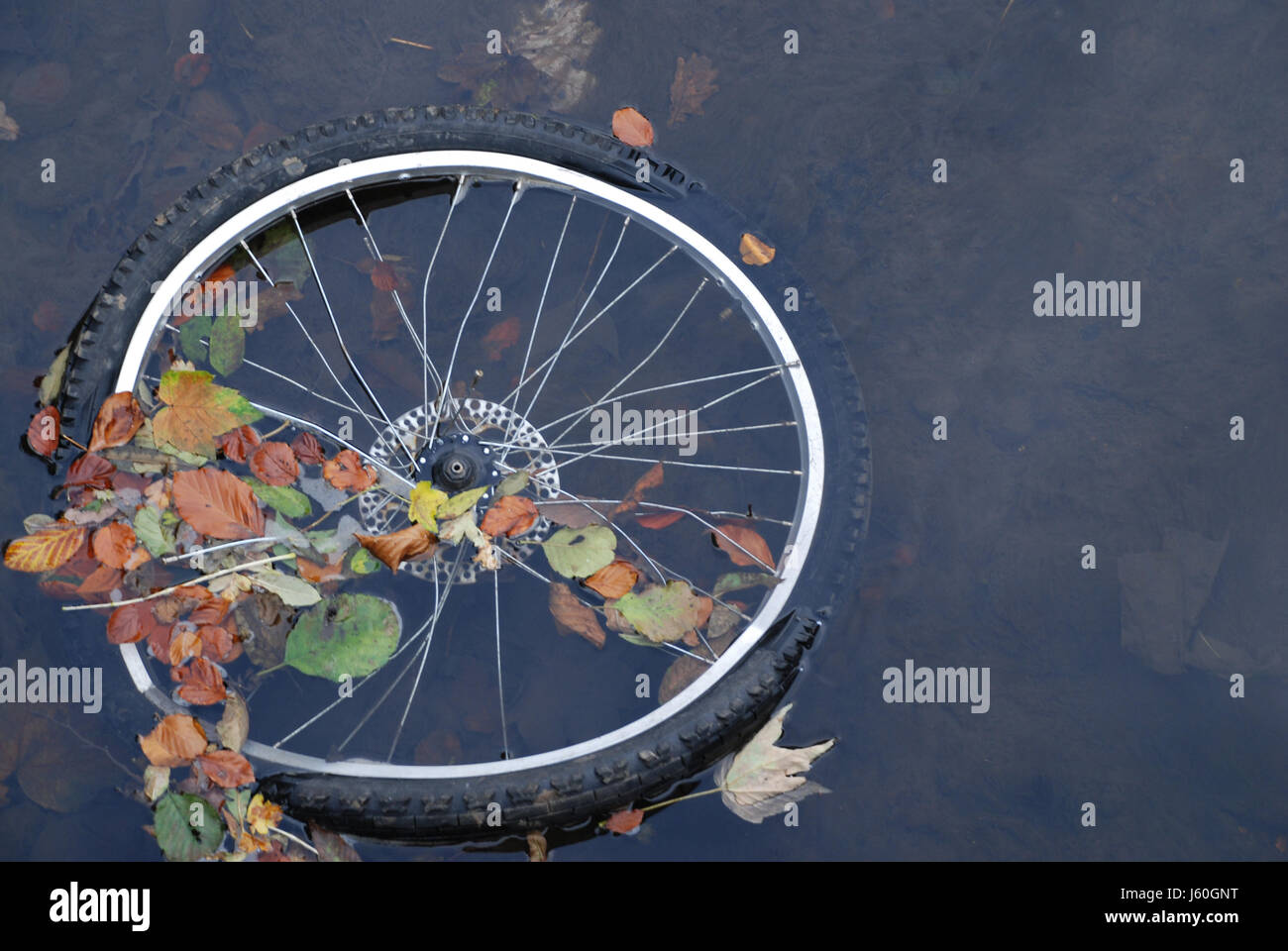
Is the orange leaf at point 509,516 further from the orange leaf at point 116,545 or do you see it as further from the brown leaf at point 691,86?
the brown leaf at point 691,86

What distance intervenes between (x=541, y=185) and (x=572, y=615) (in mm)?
1358

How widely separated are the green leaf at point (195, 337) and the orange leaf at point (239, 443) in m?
0.27

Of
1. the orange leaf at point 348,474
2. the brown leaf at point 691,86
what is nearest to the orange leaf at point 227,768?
the orange leaf at point 348,474

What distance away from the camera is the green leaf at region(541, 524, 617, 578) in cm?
300

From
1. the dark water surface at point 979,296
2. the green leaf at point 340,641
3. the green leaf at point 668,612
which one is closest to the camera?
the green leaf at point 340,641

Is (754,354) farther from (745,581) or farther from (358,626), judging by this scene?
(358,626)

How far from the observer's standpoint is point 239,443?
118 inches

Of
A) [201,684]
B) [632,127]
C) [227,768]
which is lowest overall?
[227,768]

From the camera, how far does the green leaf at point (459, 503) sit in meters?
2.83

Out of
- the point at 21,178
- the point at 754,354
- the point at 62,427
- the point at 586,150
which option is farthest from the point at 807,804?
the point at 21,178

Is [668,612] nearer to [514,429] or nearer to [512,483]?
[512,483]

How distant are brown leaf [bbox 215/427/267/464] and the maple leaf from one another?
0.17 feet

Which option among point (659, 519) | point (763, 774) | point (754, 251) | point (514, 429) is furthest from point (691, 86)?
point (763, 774)
